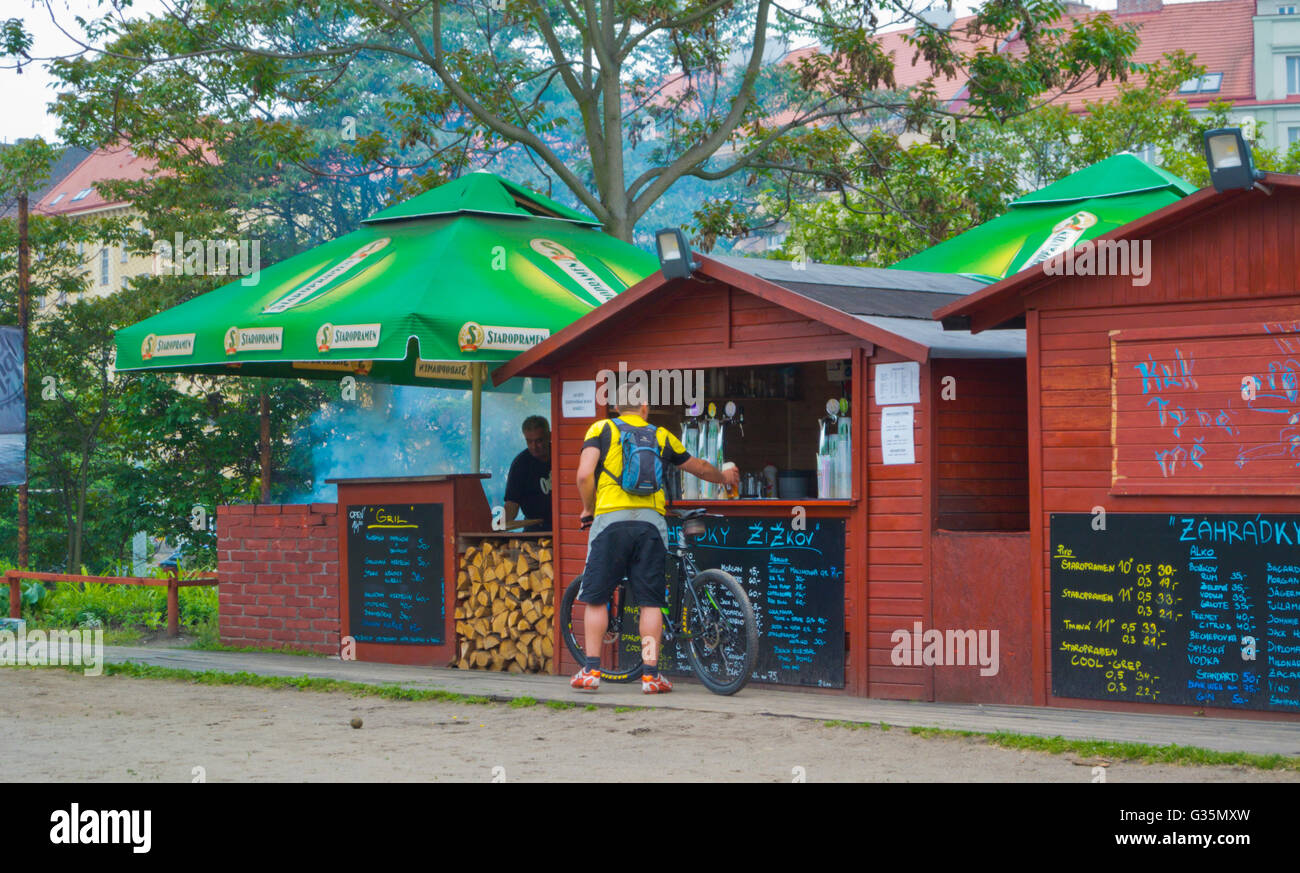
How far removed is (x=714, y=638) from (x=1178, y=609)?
2763 millimetres

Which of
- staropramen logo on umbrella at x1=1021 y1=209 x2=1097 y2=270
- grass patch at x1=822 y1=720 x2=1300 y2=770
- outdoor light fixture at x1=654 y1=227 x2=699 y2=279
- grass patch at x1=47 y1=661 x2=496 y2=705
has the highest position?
staropramen logo on umbrella at x1=1021 y1=209 x2=1097 y2=270

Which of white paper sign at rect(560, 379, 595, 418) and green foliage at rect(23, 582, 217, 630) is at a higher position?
white paper sign at rect(560, 379, 595, 418)

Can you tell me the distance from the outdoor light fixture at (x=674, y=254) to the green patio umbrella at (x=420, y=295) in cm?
139

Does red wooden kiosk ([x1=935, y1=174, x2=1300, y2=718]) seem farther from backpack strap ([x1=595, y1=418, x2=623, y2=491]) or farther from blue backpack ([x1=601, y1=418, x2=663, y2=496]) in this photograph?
backpack strap ([x1=595, y1=418, x2=623, y2=491])

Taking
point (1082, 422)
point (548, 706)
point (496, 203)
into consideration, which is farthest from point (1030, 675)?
point (496, 203)

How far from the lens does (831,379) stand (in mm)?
11531

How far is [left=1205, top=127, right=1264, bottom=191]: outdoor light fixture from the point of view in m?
8.01

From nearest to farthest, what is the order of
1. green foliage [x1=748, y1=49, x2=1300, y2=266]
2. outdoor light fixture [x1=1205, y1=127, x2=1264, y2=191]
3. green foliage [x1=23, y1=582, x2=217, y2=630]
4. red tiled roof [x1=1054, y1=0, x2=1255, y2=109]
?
outdoor light fixture [x1=1205, y1=127, x2=1264, y2=191] → green foliage [x1=23, y1=582, x2=217, y2=630] → green foliage [x1=748, y1=49, x2=1300, y2=266] → red tiled roof [x1=1054, y1=0, x2=1255, y2=109]

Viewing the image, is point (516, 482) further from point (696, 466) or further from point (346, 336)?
point (696, 466)

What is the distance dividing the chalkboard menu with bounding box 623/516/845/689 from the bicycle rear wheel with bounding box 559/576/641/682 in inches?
18.4

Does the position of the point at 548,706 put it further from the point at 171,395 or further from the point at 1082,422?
the point at 171,395

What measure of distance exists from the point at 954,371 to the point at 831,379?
71.8 inches

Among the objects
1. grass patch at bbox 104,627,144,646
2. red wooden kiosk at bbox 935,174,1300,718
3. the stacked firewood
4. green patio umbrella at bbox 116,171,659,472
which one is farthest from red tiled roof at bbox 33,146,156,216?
red wooden kiosk at bbox 935,174,1300,718

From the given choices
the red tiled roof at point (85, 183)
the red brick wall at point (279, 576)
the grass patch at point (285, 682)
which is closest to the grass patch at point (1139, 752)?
the grass patch at point (285, 682)
